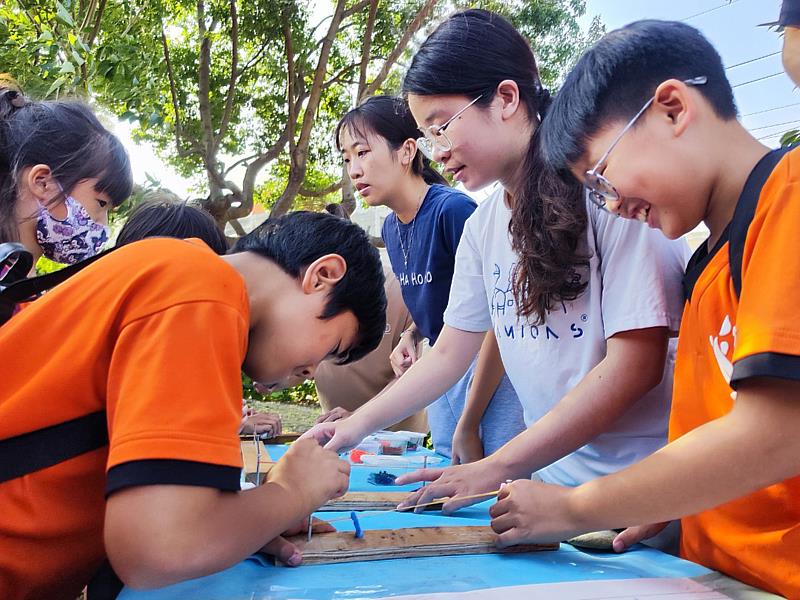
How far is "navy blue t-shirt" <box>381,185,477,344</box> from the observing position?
2.81 m

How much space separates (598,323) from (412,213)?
5.13ft

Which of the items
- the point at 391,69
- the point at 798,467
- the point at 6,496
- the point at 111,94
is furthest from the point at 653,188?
the point at 391,69

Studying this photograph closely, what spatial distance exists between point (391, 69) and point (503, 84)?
23.8 feet

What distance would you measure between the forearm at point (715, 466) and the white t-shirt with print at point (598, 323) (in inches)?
Answer: 18.7

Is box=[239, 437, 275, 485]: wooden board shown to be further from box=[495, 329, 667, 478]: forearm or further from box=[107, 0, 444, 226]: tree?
box=[107, 0, 444, 226]: tree

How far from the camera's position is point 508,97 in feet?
6.16

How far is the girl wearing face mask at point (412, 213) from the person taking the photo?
2.80 meters

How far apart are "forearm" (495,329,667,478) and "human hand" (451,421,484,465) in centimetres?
76

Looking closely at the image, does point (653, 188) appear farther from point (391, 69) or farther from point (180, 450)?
point (391, 69)

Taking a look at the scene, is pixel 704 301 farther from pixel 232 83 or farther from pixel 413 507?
pixel 232 83

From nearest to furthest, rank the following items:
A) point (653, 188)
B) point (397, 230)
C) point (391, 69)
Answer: point (653, 188) → point (397, 230) → point (391, 69)

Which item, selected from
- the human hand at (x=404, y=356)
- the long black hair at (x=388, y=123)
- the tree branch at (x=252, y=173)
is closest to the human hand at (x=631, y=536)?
the human hand at (x=404, y=356)

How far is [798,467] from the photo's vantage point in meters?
0.96

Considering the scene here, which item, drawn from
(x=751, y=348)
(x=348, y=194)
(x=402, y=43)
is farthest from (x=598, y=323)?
(x=402, y=43)
